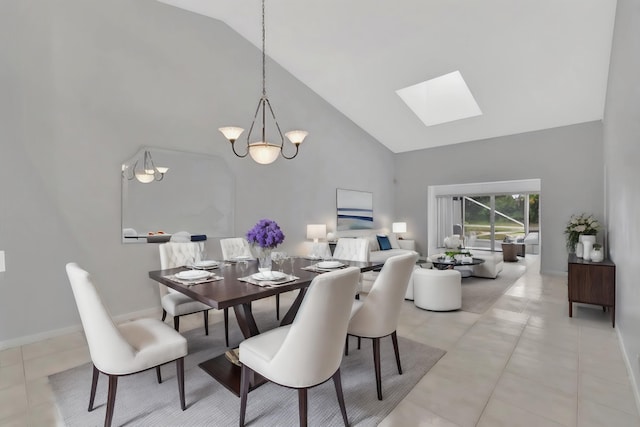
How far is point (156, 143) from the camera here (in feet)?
12.8

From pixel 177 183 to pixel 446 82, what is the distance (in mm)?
4929

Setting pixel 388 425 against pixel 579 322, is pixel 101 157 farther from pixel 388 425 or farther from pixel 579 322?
pixel 579 322

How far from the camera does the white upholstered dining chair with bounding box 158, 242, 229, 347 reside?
9.04 ft

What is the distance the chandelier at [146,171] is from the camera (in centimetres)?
367

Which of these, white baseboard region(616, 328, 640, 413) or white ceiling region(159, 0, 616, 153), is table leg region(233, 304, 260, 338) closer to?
white baseboard region(616, 328, 640, 413)

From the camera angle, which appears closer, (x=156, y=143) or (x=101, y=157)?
(x=101, y=157)

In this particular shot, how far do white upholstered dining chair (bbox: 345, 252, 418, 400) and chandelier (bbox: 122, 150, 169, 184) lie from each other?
3047 mm

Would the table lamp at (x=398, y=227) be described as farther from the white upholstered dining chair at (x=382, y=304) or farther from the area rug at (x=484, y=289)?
the white upholstered dining chair at (x=382, y=304)

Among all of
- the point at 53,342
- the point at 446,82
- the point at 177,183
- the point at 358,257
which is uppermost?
the point at 446,82

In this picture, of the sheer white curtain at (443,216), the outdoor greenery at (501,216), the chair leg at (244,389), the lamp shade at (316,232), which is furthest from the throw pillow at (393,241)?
the chair leg at (244,389)

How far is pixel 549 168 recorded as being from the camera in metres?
6.21

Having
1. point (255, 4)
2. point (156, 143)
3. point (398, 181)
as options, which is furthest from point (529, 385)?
point (398, 181)

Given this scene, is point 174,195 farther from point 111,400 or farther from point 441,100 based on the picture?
point 441,100

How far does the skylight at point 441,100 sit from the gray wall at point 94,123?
3027 millimetres
